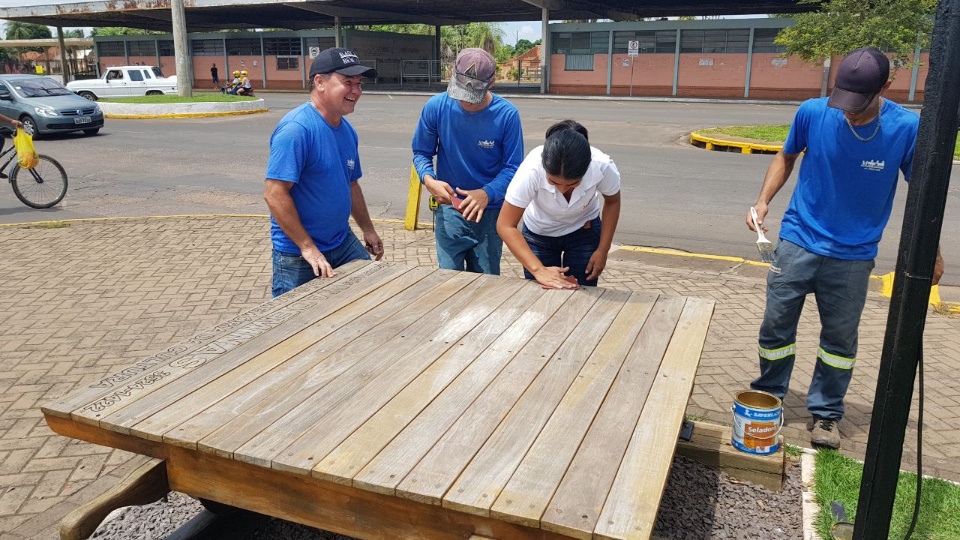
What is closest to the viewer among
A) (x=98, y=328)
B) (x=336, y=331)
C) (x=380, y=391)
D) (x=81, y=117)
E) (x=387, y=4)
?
(x=380, y=391)

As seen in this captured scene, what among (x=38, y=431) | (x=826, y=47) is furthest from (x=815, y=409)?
(x=826, y=47)

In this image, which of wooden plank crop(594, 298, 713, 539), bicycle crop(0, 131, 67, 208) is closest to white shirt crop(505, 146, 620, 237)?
wooden plank crop(594, 298, 713, 539)

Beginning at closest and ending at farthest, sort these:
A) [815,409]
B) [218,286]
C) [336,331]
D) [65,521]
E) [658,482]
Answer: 1. [658,482]
2. [65,521]
3. [336,331]
4. [815,409]
5. [218,286]

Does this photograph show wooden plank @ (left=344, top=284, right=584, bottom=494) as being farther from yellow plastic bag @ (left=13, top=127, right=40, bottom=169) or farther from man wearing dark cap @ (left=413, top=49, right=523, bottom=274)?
yellow plastic bag @ (left=13, top=127, right=40, bottom=169)

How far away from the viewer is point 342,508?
2.13 metres

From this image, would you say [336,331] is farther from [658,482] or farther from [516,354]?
[658,482]

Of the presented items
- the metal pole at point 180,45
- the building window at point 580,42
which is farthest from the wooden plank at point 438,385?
the building window at point 580,42

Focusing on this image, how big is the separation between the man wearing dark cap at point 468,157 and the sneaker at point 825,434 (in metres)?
2.01

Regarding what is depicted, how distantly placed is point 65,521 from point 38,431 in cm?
213

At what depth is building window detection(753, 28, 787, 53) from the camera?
32.7 meters

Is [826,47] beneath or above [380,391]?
above

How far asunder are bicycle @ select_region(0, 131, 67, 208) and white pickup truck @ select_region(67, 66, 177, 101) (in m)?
21.3

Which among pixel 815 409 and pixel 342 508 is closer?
pixel 342 508

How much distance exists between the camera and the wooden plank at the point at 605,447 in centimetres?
186
